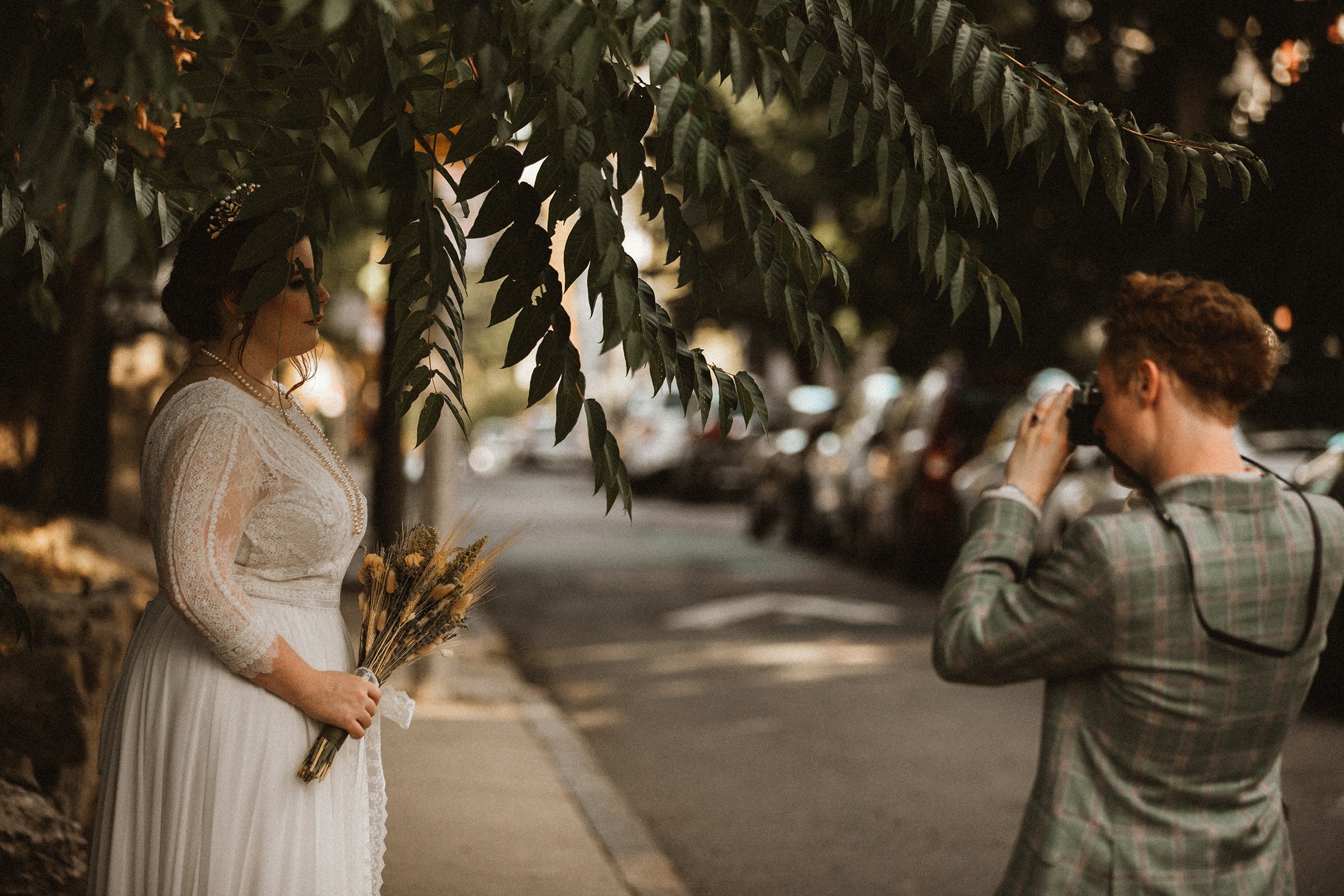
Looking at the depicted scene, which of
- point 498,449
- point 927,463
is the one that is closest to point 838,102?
point 927,463

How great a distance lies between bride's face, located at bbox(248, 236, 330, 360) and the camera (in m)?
Answer: 2.77

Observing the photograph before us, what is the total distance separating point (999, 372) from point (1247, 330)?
12303 millimetres

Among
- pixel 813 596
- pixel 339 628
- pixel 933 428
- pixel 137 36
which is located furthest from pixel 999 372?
pixel 137 36

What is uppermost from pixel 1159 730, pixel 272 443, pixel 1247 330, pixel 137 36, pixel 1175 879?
pixel 137 36

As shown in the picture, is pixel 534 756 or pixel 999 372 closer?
pixel 534 756

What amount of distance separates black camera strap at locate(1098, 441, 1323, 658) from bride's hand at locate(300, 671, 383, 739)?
1.45m

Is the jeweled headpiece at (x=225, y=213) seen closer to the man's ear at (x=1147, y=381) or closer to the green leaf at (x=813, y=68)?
the green leaf at (x=813, y=68)

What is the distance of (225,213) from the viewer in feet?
8.95

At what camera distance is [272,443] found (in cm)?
A: 271

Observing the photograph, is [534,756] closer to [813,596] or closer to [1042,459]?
[1042,459]

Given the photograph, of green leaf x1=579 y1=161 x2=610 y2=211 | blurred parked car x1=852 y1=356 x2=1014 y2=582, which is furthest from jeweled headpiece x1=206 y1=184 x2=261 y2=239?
blurred parked car x1=852 y1=356 x2=1014 y2=582

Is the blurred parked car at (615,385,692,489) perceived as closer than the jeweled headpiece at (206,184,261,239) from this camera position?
No

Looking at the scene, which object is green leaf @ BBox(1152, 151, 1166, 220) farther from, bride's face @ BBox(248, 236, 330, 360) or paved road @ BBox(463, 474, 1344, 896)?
paved road @ BBox(463, 474, 1344, 896)

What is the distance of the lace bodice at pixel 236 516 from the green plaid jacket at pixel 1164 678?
128cm
